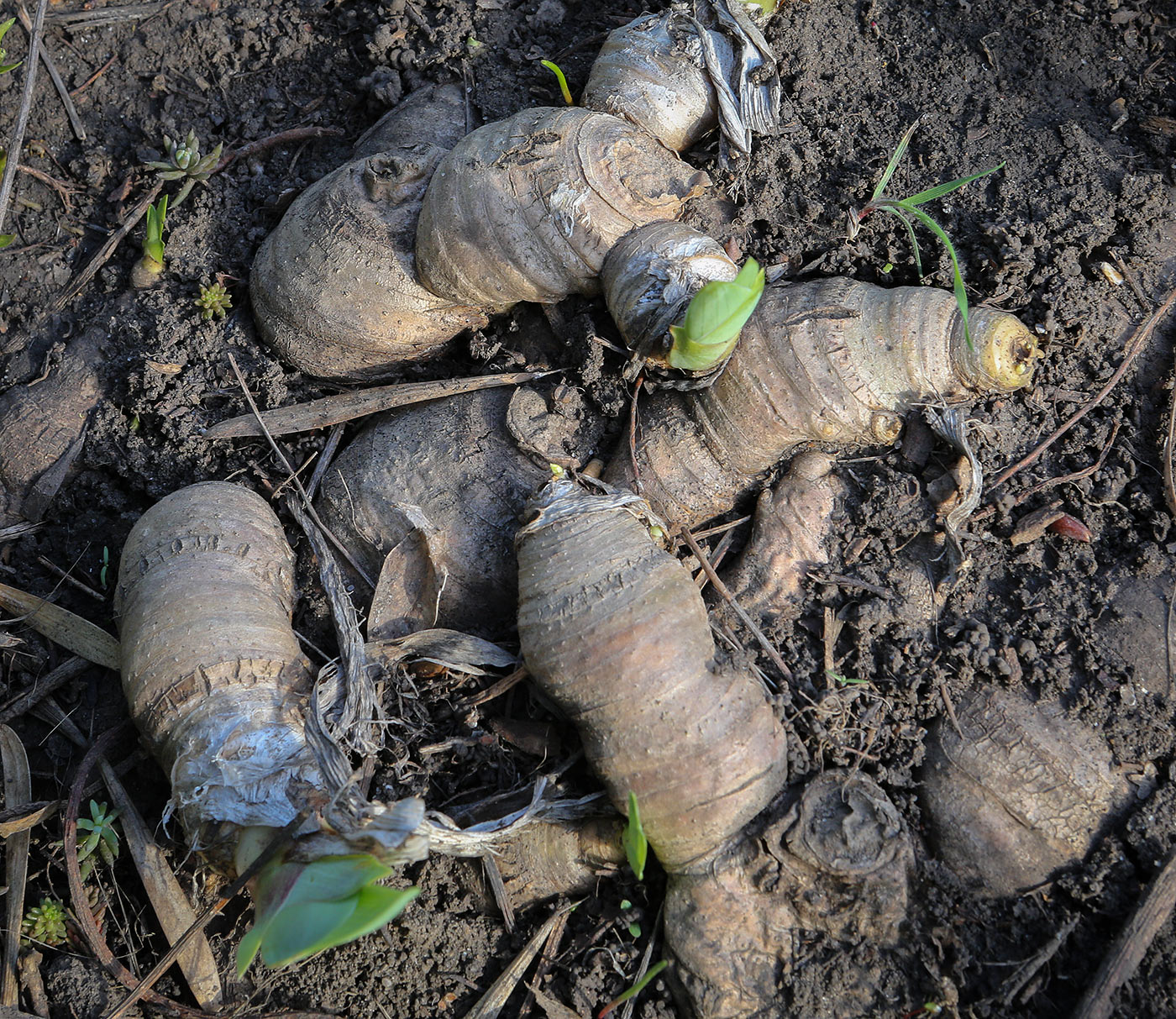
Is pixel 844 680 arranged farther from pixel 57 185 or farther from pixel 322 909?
pixel 57 185

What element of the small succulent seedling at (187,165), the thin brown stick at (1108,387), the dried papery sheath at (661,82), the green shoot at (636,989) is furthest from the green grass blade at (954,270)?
the small succulent seedling at (187,165)

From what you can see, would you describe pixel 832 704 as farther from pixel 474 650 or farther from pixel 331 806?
pixel 331 806

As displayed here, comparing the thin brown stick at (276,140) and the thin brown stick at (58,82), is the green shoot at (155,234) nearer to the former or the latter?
the thin brown stick at (276,140)

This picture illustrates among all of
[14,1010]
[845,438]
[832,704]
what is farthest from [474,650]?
[14,1010]

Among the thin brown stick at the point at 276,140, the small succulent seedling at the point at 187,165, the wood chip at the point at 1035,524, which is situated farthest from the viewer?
the thin brown stick at the point at 276,140

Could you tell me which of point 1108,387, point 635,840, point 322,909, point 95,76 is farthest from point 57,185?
point 1108,387
